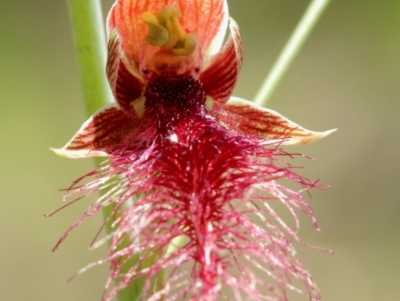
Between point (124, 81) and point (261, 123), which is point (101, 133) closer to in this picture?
point (124, 81)

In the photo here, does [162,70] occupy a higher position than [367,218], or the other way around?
[162,70]

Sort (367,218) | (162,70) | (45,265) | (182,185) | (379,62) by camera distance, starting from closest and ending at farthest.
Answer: (182,185)
(162,70)
(45,265)
(367,218)
(379,62)

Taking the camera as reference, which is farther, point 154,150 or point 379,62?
point 379,62

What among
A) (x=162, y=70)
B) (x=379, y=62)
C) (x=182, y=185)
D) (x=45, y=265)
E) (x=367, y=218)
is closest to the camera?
(x=182, y=185)

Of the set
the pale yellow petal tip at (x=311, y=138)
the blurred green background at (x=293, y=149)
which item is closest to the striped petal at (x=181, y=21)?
the pale yellow petal tip at (x=311, y=138)

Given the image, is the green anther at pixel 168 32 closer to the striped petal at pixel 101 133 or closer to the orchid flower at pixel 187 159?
the orchid flower at pixel 187 159

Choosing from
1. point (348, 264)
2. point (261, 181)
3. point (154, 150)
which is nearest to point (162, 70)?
point (154, 150)

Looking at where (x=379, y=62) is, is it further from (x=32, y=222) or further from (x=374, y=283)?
(x=32, y=222)

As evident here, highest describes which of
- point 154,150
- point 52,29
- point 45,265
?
point 154,150
